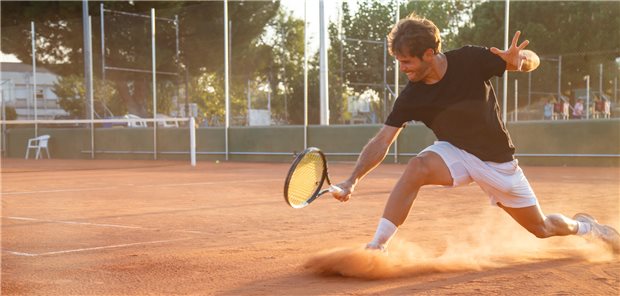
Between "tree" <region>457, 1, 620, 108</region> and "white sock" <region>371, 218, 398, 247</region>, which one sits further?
"tree" <region>457, 1, 620, 108</region>

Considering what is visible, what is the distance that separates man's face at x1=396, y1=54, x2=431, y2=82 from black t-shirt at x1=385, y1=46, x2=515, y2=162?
8cm

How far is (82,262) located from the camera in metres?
5.25

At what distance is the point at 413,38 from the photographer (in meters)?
4.38

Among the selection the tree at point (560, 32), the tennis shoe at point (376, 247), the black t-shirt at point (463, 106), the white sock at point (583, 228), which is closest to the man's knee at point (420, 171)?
the black t-shirt at point (463, 106)

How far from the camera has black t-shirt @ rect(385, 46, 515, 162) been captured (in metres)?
4.55

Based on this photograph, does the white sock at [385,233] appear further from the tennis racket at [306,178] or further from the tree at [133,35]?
the tree at [133,35]

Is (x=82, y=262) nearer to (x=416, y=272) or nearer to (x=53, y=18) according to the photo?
(x=416, y=272)

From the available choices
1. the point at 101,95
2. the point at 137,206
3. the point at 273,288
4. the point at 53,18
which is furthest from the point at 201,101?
the point at 273,288

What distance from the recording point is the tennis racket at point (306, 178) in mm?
4555

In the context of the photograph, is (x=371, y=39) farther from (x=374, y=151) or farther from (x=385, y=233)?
(x=385, y=233)

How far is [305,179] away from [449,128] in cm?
89

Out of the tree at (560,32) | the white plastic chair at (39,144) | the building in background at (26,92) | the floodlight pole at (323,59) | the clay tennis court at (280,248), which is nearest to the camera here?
the clay tennis court at (280,248)

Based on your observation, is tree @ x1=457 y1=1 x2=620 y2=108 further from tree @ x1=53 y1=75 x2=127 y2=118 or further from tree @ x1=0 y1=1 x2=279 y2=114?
tree @ x1=53 y1=75 x2=127 y2=118

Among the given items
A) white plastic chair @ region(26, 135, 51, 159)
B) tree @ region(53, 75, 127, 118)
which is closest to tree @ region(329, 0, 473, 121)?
tree @ region(53, 75, 127, 118)
